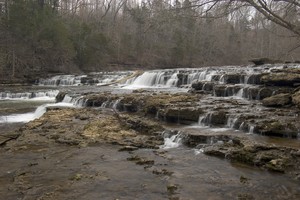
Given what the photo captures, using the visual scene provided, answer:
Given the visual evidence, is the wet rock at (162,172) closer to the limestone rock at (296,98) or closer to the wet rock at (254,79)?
the limestone rock at (296,98)

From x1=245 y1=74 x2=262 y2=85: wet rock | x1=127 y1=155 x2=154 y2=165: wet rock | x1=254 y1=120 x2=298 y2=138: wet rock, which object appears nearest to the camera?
x1=127 y1=155 x2=154 y2=165: wet rock

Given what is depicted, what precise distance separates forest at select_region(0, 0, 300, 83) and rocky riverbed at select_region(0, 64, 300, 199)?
2160 mm

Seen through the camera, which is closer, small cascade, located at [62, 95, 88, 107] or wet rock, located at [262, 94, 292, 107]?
wet rock, located at [262, 94, 292, 107]

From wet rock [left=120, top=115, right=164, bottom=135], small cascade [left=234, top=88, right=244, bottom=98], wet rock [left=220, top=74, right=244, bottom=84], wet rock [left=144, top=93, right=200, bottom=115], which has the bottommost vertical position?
wet rock [left=120, top=115, right=164, bottom=135]

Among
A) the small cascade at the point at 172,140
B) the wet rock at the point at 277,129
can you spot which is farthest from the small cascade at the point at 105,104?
the wet rock at the point at 277,129

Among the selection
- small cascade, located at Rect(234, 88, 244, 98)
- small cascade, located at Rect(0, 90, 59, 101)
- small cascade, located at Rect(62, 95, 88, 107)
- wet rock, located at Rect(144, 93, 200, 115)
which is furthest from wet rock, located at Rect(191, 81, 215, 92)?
small cascade, located at Rect(0, 90, 59, 101)

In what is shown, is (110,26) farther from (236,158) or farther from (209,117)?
(236,158)

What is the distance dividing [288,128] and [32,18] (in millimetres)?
24984

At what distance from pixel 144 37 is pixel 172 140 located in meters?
40.6

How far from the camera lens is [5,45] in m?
27.6

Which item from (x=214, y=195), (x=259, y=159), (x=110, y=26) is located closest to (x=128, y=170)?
(x=214, y=195)

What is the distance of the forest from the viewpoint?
190 inches

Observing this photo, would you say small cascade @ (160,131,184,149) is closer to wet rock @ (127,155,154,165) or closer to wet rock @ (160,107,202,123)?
wet rock @ (127,155,154,165)

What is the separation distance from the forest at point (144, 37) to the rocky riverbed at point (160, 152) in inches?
85.0
